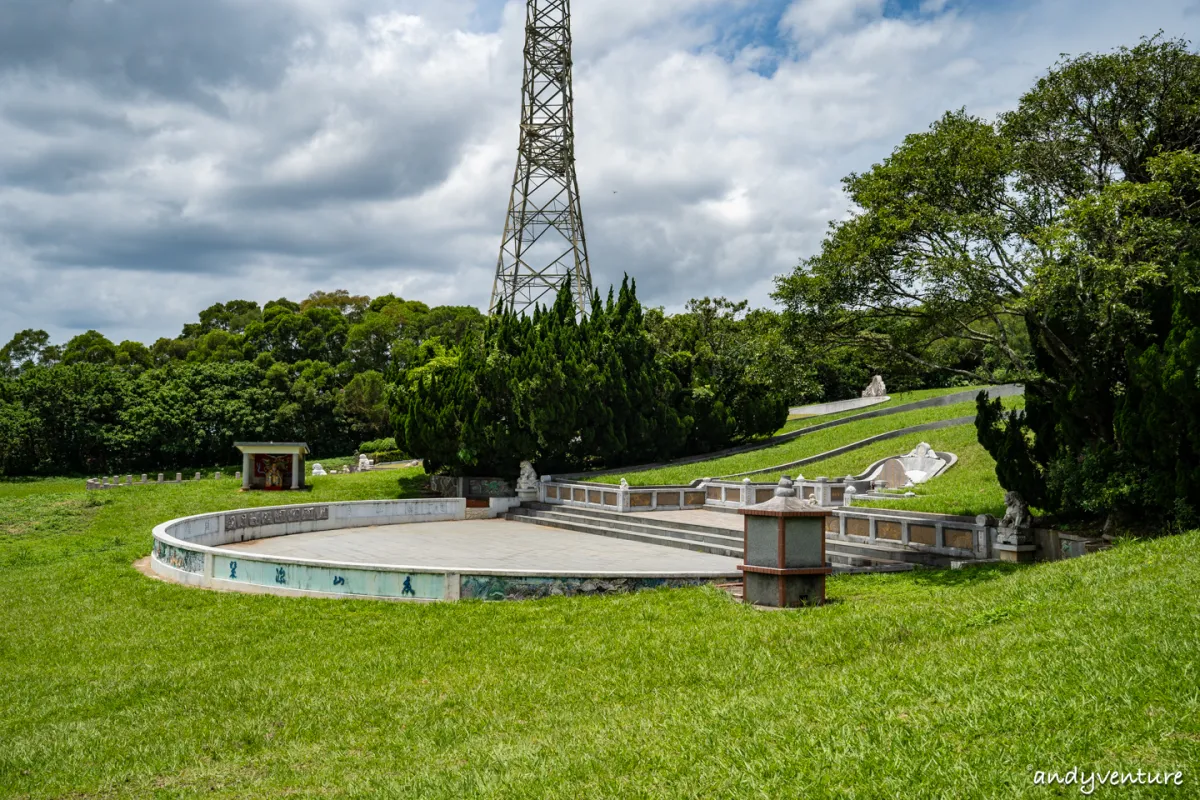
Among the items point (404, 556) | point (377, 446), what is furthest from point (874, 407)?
point (404, 556)

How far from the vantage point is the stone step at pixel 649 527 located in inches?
756

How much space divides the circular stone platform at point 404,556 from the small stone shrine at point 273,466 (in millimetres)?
8189

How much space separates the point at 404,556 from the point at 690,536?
22.3ft

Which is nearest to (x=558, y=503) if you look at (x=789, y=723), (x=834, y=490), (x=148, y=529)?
(x=834, y=490)

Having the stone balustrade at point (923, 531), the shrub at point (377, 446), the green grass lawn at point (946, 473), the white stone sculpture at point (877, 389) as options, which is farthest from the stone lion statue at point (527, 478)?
the white stone sculpture at point (877, 389)

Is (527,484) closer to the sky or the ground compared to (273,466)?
closer to the ground

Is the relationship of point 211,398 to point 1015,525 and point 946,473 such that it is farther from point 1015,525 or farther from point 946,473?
point 1015,525

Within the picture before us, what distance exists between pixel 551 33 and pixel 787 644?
37864 mm

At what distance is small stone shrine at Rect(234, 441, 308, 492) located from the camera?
3083 centimetres

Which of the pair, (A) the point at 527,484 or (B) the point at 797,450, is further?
(B) the point at 797,450

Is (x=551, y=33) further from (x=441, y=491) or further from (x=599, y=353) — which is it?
(x=441, y=491)

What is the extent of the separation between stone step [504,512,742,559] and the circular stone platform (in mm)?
258

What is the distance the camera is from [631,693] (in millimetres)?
7199

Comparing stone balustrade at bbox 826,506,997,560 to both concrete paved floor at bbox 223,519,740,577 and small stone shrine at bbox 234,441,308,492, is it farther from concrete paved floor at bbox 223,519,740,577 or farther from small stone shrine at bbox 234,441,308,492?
small stone shrine at bbox 234,441,308,492
